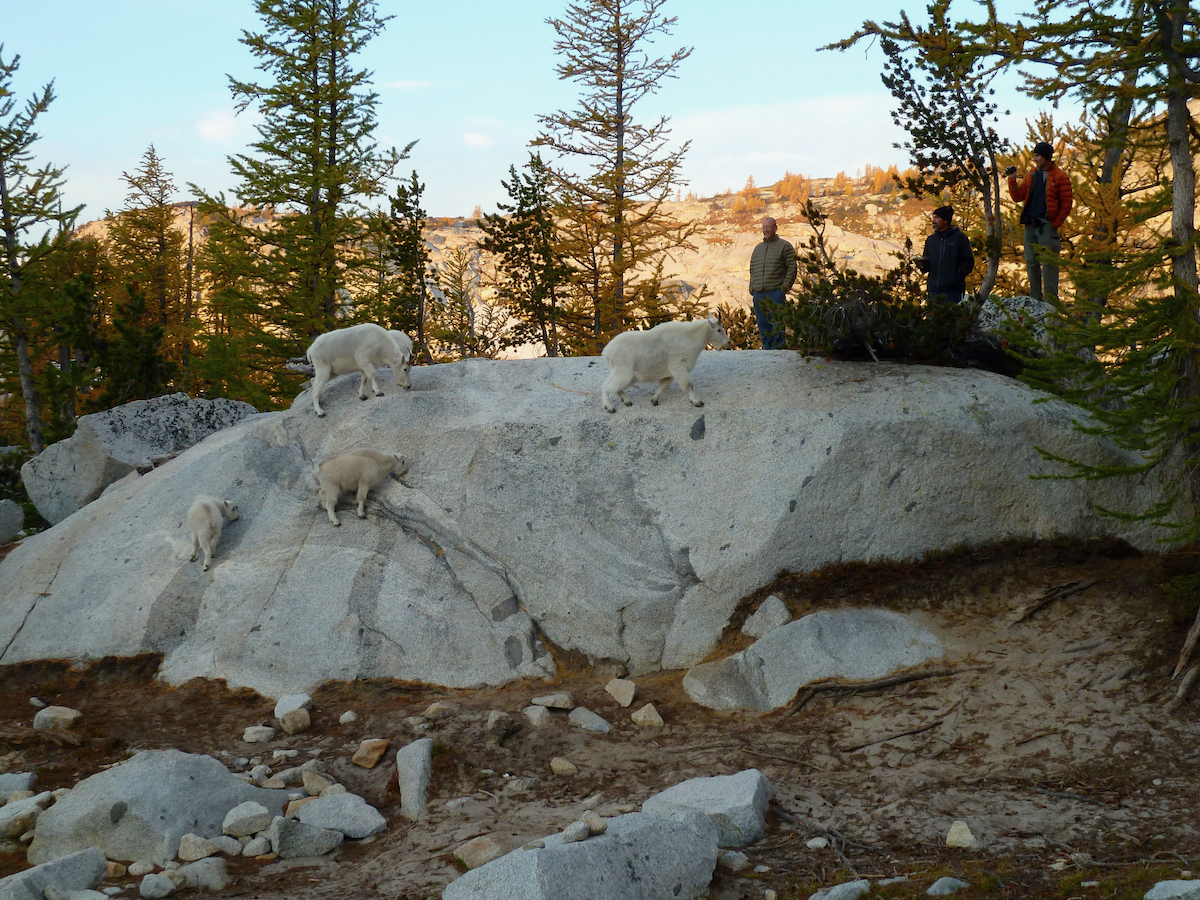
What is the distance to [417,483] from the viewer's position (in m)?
9.75

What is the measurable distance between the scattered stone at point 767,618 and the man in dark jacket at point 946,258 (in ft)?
16.0

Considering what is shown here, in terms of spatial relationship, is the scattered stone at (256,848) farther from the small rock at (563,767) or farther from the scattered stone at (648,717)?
the scattered stone at (648,717)

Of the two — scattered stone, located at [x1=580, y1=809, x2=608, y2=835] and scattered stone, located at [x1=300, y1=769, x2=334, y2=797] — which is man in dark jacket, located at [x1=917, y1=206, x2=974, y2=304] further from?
scattered stone, located at [x1=300, y1=769, x2=334, y2=797]

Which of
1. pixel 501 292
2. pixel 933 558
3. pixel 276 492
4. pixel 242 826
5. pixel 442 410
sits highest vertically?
pixel 501 292

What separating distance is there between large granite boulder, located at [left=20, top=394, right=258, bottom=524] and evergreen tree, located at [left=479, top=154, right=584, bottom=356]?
7.98m

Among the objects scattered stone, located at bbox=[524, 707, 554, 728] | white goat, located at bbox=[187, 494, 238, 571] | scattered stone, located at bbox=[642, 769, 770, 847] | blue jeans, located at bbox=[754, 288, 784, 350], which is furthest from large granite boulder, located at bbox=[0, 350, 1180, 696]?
blue jeans, located at bbox=[754, 288, 784, 350]

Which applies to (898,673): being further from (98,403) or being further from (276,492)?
(98,403)

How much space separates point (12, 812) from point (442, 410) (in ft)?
18.7

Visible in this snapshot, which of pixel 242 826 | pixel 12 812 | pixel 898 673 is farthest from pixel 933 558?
pixel 12 812

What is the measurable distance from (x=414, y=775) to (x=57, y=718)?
3.82 m

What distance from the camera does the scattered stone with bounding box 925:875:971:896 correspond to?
15.8 feet

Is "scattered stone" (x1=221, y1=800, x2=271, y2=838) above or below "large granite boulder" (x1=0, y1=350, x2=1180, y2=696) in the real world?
below

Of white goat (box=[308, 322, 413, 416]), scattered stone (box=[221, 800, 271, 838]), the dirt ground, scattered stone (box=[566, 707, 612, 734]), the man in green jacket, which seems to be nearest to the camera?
the dirt ground

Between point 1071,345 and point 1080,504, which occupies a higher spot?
point 1071,345
